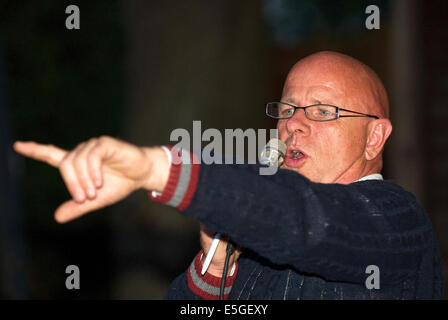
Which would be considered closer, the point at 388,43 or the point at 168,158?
the point at 168,158

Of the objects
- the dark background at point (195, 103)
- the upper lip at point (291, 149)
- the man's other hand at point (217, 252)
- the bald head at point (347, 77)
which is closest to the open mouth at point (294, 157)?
the upper lip at point (291, 149)

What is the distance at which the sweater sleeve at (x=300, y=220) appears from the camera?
5.38 feet

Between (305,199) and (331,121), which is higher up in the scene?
(331,121)

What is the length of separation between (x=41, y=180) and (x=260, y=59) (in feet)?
17.7

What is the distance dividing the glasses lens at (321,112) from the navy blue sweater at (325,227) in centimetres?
33

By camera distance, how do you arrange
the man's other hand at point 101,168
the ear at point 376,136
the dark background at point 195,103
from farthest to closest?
the dark background at point 195,103 < the ear at point 376,136 < the man's other hand at point 101,168

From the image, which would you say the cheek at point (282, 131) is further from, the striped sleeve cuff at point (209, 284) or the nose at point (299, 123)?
the striped sleeve cuff at point (209, 284)

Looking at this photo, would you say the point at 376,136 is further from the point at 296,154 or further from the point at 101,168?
the point at 101,168

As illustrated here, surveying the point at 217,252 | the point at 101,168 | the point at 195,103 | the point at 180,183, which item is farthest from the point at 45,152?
the point at 195,103

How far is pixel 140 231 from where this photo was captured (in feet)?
19.8

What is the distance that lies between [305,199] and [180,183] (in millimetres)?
391

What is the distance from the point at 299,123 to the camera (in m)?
2.35

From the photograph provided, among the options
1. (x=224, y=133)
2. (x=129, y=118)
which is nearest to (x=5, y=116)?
(x=129, y=118)

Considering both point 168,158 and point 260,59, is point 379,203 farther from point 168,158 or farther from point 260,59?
point 260,59
